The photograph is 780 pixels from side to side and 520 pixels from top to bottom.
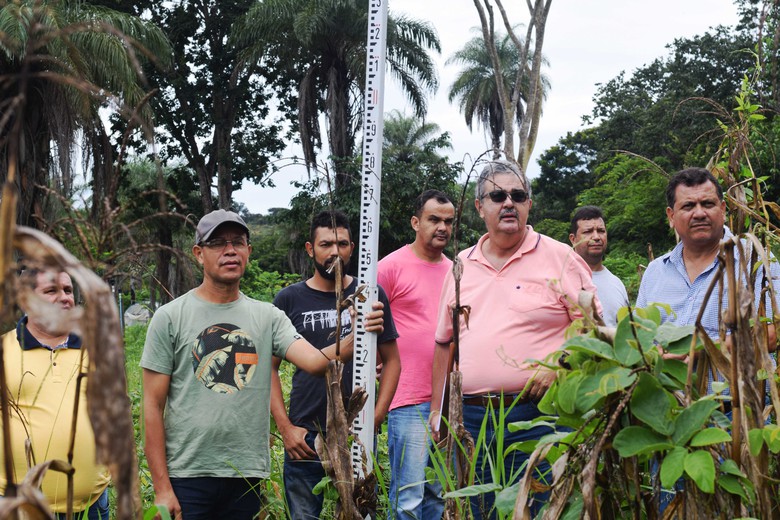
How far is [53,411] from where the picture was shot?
3.28 metres

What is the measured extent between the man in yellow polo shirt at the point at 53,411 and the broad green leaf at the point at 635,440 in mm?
2220

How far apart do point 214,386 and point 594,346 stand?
2.09m

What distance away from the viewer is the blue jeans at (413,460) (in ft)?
13.1

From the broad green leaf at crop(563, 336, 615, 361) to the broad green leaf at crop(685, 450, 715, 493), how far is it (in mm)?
210

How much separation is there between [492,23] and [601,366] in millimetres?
15616

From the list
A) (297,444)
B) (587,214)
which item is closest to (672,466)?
(297,444)

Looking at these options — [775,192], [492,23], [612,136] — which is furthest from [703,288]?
[612,136]

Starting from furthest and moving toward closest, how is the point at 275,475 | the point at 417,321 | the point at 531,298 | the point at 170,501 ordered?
1. the point at 417,321
2. the point at 275,475
3. the point at 531,298
4. the point at 170,501

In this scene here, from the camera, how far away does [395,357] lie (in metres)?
3.74

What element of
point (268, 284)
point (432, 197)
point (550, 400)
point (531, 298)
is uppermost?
point (268, 284)

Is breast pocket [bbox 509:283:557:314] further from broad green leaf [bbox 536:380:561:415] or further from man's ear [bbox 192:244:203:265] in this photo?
broad green leaf [bbox 536:380:561:415]

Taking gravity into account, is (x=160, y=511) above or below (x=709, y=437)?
below

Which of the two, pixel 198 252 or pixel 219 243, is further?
pixel 198 252

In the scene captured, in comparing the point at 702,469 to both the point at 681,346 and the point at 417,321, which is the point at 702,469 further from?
the point at 417,321
